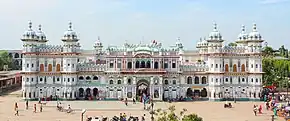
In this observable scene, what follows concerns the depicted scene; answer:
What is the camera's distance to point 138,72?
52.8 metres

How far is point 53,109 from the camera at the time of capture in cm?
Result: 4341

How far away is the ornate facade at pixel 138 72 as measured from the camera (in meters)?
53.0

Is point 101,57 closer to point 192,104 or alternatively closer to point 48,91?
point 48,91

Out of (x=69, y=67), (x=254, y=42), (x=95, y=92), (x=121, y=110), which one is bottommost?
(x=121, y=110)

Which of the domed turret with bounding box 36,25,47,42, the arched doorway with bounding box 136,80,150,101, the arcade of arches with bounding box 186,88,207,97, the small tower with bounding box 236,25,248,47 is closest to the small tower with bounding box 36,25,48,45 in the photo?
the domed turret with bounding box 36,25,47,42

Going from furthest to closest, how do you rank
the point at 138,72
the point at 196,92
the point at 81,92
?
the point at 196,92, the point at 81,92, the point at 138,72

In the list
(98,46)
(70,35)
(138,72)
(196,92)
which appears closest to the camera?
(138,72)

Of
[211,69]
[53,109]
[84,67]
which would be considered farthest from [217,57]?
[53,109]

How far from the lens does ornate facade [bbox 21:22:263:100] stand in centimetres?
5303

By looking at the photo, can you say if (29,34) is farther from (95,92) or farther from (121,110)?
(121,110)

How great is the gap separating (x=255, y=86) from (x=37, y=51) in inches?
1187

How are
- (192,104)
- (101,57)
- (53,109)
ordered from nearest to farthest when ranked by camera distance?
(53,109) → (192,104) → (101,57)

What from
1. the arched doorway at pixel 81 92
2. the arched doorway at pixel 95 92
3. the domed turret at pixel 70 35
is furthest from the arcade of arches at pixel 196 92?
the domed turret at pixel 70 35

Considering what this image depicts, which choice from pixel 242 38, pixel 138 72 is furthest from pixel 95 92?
pixel 242 38
